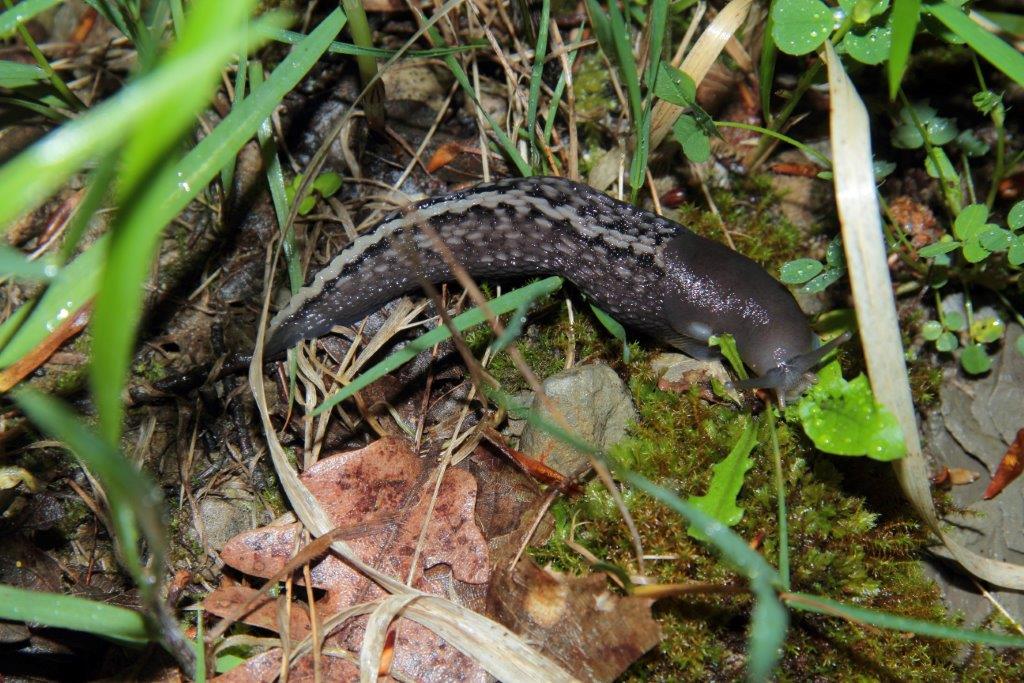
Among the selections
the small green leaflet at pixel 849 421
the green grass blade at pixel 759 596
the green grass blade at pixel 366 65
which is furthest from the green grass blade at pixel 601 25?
the green grass blade at pixel 759 596

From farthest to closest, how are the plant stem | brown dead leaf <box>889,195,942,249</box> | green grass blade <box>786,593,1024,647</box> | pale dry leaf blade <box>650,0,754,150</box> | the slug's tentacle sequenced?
brown dead leaf <box>889,195,942,249</box>
pale dry leaf blade <box>650,0,754,150</box>
the slug's tentacle
the plant stem
green grass blade <box>786,593,1024,647</box>

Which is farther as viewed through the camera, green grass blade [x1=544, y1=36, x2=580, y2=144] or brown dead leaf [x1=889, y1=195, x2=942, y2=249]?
brown dead leaf [x1=889, y1=195, x2=942, y2=249]

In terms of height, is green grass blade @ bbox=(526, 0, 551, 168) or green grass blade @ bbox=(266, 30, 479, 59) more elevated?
green grass blade @ bbox=(266, 30, 479, 59)

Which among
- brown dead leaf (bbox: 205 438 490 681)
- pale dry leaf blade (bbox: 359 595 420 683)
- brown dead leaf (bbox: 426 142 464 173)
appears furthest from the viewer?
brown dead leaf (bbox: 426 142 464 173)

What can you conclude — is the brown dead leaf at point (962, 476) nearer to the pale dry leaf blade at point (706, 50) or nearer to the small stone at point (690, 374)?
the small stone at point (690, 374)

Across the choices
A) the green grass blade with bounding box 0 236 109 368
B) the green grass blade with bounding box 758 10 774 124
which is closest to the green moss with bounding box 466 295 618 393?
the green grass blade with bounding box 758 10 774 124

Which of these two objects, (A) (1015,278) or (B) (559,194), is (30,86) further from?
(A) (1015,278)

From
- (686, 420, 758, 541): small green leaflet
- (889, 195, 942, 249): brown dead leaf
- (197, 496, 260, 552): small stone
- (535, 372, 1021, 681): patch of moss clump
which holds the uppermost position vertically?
(889, 195, 942, 249): brown dead leaf

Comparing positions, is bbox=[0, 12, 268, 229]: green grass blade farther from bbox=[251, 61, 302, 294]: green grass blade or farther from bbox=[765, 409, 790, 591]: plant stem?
bbox=[251, 61, 302, 294]: green grass blade
